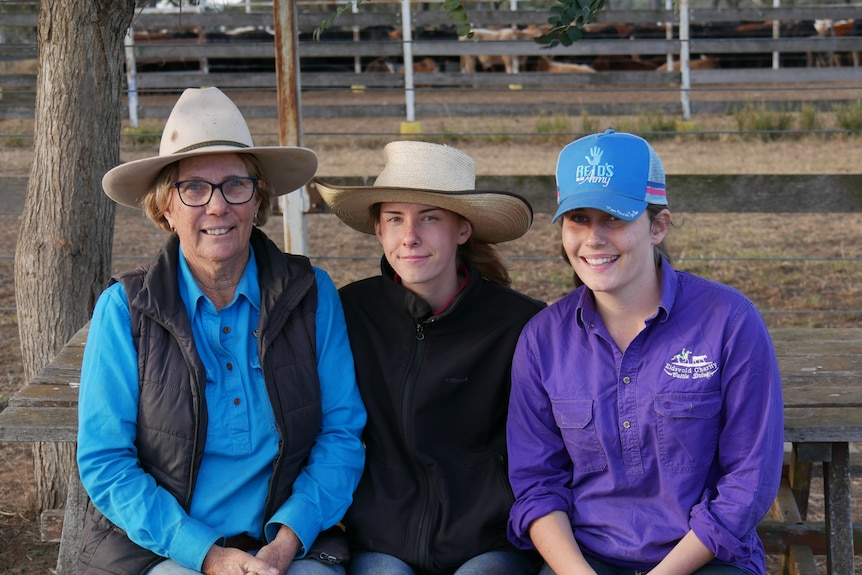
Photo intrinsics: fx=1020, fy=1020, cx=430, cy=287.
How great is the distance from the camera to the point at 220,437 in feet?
8.14

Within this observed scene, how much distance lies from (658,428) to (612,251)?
16.6 inches

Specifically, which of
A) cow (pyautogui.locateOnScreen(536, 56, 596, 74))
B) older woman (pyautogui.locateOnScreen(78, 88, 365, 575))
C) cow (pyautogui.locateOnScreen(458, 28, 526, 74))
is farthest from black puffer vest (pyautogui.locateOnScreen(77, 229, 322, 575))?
cow (pyautogui.locateOnScreen(536, 56, 596, 74))

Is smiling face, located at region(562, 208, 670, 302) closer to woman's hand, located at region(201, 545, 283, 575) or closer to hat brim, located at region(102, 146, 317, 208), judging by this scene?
hat brim, located at region(102, 146, 317, 208)

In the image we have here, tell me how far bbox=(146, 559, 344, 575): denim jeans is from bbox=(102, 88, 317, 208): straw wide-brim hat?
0.97 meters

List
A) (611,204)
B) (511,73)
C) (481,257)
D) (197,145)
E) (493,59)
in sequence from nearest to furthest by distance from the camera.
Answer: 1. (611,204)
2. (197,145)
3. (481,257)
4. (511,73)
5. (493,59)

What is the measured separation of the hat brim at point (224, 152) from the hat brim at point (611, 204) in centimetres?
75

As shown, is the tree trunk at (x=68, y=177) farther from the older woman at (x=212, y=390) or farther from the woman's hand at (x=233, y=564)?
the woman's hand at (x=233, y=564)

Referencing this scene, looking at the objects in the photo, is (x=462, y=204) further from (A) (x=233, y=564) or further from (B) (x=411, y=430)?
(A) (x=233, y=564)

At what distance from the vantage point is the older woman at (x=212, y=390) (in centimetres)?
243

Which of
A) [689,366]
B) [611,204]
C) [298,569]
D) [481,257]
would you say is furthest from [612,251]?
[298,569]

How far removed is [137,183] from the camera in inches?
105

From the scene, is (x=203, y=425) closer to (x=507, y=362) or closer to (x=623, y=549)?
(x=507, y=362)

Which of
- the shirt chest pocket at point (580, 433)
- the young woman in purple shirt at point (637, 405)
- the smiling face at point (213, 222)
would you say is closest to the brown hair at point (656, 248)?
the young woman in purple shirt at point (637, 405)

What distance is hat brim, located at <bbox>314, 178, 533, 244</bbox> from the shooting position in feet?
8.63
